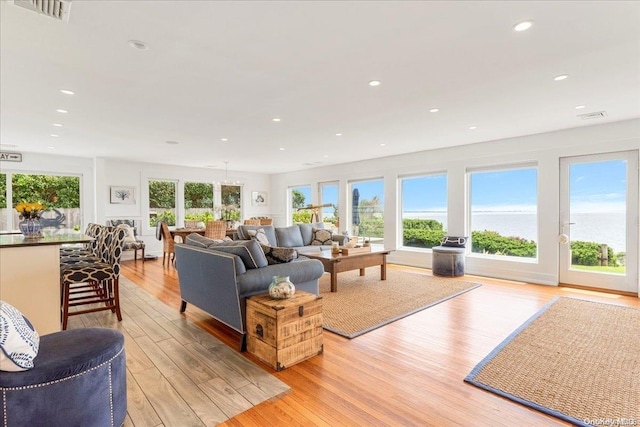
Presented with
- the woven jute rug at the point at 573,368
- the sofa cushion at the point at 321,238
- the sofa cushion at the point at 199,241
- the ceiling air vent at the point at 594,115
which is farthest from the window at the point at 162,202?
the ceiling air vent at the point at 594,115

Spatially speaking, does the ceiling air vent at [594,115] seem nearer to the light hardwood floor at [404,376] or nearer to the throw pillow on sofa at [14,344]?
the light hardwood floor at [404,376]

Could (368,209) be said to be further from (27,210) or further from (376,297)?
(27,210)

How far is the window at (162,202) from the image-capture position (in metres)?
8.62

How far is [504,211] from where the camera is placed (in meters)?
6.00

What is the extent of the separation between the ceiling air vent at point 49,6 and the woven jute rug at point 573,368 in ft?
11.7

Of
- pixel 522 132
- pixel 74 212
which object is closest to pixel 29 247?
pixel 74 212

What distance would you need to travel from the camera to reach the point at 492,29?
7.25 feet

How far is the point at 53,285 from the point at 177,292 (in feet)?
6.76

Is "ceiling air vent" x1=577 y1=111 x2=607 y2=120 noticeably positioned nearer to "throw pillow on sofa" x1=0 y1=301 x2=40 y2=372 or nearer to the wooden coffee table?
the wooden coffee table

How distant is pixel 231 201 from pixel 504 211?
7471 millimetres

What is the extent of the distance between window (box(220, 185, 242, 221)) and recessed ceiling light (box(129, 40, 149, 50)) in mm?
7405

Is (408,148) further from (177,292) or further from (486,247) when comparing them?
(177,292)

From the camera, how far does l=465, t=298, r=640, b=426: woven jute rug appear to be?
6.61 feet

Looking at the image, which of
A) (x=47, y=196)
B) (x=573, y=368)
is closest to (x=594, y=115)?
(x=573, y=368)
